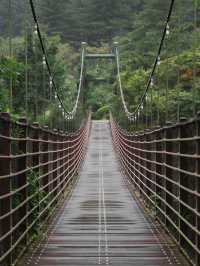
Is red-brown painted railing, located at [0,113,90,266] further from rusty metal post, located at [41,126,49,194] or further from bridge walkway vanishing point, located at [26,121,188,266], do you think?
bridge walkway vanishing point, located at [26,121,188,266]

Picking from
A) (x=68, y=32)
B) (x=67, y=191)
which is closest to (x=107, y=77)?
(x=68, y=32)

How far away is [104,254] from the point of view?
18.9 ft

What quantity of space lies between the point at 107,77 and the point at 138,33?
20985mm

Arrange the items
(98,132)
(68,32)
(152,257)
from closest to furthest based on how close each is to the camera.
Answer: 1. (152,257)
2. (98,132)
3. (68,32)

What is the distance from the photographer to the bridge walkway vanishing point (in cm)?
553

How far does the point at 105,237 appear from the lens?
6.71m

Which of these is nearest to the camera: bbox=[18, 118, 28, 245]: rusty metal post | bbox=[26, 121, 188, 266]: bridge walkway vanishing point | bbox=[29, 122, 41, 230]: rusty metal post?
bbox=[26, 121, 188, 266]: bridge walkway vanishing point

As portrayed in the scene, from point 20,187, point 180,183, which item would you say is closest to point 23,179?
point 20,187

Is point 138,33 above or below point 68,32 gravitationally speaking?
below

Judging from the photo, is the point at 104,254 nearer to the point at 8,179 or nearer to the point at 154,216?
the point at 8,179

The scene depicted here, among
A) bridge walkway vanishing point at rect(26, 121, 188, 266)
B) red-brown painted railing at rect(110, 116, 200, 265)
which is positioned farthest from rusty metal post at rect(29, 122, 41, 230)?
red-brown painted railing at rect(110, 116, 200, 265)

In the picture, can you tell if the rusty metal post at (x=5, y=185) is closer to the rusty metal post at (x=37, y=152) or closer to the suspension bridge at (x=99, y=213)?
the suspension bridge at (x=99, y=213)

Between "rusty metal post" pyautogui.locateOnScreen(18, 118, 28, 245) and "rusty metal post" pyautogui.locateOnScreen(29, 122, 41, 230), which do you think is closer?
"rusty metal post" pyautogui.locateOnScreen(18, 118, 28, 245)

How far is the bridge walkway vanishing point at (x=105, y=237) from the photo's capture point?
5.53 meters
